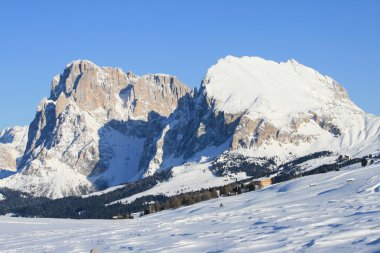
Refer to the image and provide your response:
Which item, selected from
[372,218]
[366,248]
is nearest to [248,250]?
[366,248]

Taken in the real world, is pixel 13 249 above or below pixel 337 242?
above

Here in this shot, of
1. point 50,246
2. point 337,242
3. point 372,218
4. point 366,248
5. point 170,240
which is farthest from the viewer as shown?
point 50,246

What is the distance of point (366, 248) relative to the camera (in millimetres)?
24906

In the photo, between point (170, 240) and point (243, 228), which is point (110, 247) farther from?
point (243, 228)

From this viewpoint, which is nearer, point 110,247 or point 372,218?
point 372,218

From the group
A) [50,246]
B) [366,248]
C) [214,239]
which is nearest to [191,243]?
[214,239]

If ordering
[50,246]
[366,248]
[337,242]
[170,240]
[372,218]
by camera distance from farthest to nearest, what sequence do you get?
[50,246]
[170,240]
[372,218]
[337,242]
[366,248]

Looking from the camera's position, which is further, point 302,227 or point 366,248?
point 302,227

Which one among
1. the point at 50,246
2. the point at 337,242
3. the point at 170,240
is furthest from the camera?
the point at 50,246

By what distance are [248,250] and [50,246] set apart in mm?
23321

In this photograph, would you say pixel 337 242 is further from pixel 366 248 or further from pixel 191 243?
pixel 191 243

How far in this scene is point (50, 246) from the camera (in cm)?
4750

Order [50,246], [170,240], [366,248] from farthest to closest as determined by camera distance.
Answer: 1. [50,246]
2. [170,240]
3. [366,248]

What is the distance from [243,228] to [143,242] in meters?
6.64
